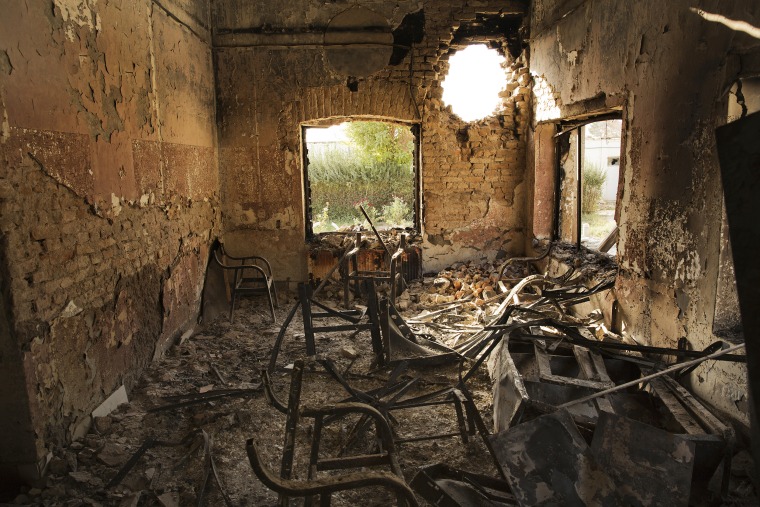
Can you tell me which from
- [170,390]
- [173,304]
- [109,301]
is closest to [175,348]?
[173,304]

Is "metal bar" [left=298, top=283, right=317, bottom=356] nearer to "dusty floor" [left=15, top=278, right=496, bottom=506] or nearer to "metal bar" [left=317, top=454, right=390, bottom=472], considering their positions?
"dusty floor" [left=15, top=278, right=496, bottom=506]

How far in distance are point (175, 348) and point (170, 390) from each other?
0.91 m

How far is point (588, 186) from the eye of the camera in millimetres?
14297

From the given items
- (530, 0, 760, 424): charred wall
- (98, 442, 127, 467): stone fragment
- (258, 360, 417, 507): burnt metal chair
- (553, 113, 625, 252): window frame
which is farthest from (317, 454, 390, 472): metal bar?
(553, 113, 625, 252): window frame

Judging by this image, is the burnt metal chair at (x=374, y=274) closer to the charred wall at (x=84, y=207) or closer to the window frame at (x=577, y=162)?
the charred wall at (x=84, y=207)

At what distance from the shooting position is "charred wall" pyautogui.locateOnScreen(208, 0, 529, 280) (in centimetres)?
668

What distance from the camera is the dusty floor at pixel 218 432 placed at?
9.29 ft

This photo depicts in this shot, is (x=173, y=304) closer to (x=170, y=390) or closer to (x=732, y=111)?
(x=170, y=390)

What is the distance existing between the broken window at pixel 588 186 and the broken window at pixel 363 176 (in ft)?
17.0

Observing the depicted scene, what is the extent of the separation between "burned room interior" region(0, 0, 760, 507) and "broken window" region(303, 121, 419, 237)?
7.57m

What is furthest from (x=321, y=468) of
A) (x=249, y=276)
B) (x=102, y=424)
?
(x=249, y=276)

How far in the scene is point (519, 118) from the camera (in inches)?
277

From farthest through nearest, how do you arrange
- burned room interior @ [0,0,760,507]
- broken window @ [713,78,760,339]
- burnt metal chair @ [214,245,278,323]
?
1. burnt metal chair @ [214,245,278,323]
2. broken window @ [713,78,760,339]
3. burned room interior @ [0,0,760,507]

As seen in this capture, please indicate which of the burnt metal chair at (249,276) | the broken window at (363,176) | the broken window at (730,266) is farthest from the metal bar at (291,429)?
→ the broken window at (363,176)
